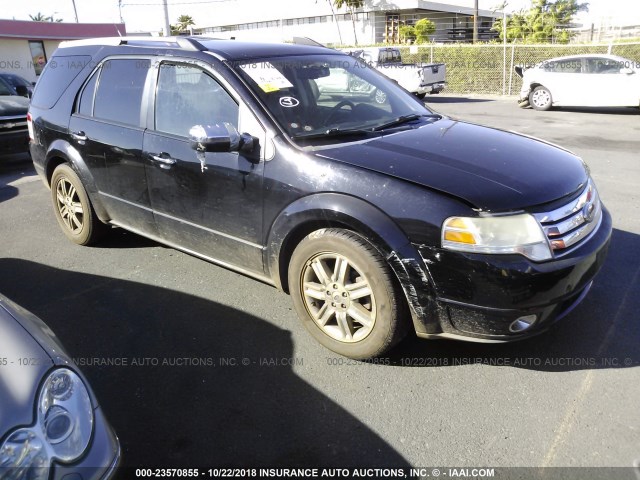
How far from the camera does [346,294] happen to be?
10.1 feet

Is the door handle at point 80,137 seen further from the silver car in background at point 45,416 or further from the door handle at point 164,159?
the silver car in background at point 45,416

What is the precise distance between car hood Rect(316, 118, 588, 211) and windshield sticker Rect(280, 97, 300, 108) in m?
0.52

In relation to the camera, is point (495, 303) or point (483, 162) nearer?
point (495, 303)

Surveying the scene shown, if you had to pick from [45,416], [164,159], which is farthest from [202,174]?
[45,416]

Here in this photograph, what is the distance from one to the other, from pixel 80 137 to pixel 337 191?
2743mm

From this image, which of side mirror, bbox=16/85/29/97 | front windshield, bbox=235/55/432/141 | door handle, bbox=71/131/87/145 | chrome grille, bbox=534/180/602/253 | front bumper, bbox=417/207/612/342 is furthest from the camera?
side mirror, bbox=16/85/29/97

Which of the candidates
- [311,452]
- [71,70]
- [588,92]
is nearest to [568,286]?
[311,452]

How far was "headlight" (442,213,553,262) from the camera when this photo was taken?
2639mm

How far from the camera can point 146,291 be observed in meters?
4.14

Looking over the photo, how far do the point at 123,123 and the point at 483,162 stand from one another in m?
2.77

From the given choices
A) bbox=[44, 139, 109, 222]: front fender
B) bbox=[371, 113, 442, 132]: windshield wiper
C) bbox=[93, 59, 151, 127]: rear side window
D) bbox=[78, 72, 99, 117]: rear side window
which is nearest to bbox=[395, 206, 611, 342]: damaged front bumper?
bbox=[371, 113, 442, 132]: windshield wiper

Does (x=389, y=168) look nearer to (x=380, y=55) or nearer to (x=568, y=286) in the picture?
(x=568, y=286)

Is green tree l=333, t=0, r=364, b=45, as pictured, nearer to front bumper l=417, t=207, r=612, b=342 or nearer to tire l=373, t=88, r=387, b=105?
tire l=373, t=88, r=387, b=105

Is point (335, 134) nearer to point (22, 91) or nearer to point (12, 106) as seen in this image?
point (12, 106)
